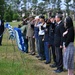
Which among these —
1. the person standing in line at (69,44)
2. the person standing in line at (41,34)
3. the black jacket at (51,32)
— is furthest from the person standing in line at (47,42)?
the person standing in line at (69,44)

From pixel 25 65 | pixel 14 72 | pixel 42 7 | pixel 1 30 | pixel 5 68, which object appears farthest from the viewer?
pixel 42 7

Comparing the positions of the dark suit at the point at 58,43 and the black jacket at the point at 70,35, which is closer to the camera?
the black jacket at the point at 70,35

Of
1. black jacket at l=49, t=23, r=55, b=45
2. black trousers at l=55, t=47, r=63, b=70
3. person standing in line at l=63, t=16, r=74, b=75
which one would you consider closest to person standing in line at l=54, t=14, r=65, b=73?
black trousers at l=55, t=47, r=63, b=70

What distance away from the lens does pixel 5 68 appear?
10125 mm

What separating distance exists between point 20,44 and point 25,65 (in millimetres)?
3781

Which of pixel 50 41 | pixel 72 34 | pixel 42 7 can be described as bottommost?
pixel 42 7

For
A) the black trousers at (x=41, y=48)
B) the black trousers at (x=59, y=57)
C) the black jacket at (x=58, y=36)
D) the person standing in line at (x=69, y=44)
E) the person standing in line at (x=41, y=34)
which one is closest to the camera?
the person standing in line at (x=69, y=44)

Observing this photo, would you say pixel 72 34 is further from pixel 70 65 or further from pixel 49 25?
pixel 49 25

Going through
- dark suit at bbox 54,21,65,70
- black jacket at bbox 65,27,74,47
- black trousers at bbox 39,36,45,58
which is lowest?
black trousers at bbox 39,36,45,58

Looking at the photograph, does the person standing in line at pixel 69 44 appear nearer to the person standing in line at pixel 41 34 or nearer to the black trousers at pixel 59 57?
the black trousers at pixel 59 57

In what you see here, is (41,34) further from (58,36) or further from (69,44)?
(69,44)

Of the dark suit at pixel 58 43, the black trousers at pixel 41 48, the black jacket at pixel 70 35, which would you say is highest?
the black jacket at pixel 70 35

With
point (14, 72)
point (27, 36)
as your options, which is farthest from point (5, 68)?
point (27, 36)

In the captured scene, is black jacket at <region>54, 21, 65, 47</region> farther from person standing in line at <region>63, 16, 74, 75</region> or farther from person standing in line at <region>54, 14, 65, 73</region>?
person standing in line at <region>63, 16, 74, 75</region>
